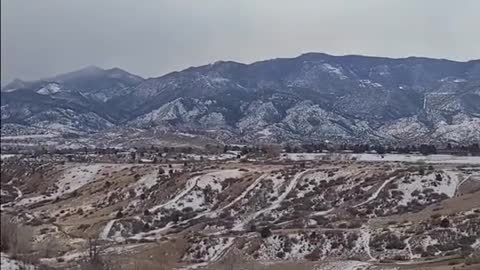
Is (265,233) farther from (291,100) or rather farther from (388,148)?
(291,100)

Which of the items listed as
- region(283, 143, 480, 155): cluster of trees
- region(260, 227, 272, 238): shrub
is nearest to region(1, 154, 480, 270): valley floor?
region(260, 227, 272, 238): shrub

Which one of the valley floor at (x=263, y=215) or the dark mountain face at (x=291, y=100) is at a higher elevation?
the dark mountain face at (x=291, y=100)

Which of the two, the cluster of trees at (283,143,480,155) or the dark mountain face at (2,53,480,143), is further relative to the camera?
the dark mountain face at (2,53,480,143)

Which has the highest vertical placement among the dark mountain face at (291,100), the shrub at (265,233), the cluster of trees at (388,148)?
the dark mountain face at (291,100)

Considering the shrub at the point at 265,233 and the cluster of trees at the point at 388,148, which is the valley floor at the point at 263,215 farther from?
the cluster of trees at the point at 388,148

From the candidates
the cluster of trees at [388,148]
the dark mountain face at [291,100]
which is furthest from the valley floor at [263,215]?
the dark mountain face at [291,100]

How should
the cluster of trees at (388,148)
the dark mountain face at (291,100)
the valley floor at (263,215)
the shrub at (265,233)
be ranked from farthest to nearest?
the dark mountain face at (291,100), the cluster of trees at (388,148), the shrub at (265,233), the valley floor at (263,215)

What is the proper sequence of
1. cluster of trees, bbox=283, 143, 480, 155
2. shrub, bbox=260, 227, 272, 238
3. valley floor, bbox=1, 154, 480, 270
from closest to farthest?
valley floor, bbox=1, 154, 480, 270
shrub, bbox=260, 227, 272, 238
cluster of trees, bbox=283, 143, 480, 155

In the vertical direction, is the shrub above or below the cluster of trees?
below

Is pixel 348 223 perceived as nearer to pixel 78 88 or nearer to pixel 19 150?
pixel 19 150

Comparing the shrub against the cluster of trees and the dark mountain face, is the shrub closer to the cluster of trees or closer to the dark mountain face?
the dark mountain face
